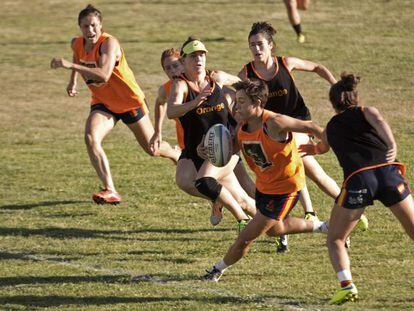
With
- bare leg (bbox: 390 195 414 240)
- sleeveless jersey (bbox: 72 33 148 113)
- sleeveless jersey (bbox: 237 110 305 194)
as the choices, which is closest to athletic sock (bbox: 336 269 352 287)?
bare leg (bbox: 390 195 414 240)

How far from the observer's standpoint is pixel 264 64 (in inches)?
440

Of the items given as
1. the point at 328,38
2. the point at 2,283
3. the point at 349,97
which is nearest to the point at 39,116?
the point at 328,38

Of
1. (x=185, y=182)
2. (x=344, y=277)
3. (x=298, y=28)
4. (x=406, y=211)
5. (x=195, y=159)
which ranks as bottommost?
(x=298, y=28)

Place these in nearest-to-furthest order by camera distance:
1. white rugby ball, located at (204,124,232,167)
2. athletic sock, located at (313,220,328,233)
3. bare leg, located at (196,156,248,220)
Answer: white rugby ball, located at (204,124,232,167) → athletic sock, located at (313,220,328,233) → bare leg, located at (196,156,248,220)

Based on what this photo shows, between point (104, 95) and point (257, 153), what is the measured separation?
447cm

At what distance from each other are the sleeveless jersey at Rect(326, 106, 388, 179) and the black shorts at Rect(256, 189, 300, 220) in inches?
33.0

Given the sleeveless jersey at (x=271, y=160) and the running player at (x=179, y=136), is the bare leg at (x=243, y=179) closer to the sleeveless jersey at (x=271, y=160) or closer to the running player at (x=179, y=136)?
the running player at (x=179, y=136)

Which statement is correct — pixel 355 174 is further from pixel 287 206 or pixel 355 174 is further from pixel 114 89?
pixel 114 89

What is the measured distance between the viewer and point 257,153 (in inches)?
362

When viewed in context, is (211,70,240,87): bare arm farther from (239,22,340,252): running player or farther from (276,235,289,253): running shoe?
(276,235,289,253): running shoe

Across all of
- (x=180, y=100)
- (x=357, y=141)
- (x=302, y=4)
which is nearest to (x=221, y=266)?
(x=357, y=141)

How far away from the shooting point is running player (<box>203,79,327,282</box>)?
909 centimetres

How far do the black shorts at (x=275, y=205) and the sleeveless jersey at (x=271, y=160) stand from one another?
46mm

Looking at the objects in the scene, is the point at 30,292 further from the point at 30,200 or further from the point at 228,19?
the point at 228,19
